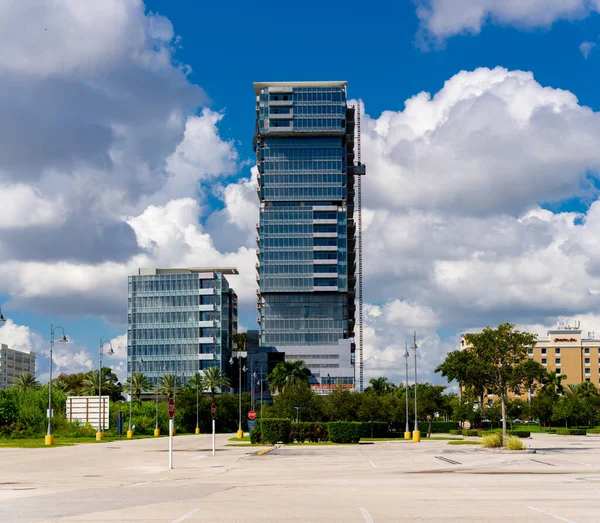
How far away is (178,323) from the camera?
19550 cm

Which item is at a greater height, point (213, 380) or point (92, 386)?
point (213, 380)

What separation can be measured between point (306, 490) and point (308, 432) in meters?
44.2

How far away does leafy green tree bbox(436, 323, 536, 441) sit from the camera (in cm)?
5944

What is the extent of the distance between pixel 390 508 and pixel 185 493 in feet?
23.6

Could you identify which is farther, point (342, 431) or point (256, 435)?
point (342, 431)

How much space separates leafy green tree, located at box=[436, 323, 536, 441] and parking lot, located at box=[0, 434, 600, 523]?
16.4m

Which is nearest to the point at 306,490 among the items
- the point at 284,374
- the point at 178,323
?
the point at 284,374

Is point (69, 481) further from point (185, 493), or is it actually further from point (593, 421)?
point (593, 421)

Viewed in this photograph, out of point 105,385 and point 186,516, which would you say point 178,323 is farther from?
point 186,516

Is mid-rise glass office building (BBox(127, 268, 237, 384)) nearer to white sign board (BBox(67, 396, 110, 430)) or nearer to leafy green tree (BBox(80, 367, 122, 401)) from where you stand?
leafy green tree (BBox(80, 367, 122, 401))

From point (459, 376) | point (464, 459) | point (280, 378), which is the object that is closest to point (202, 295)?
point (280, 378)

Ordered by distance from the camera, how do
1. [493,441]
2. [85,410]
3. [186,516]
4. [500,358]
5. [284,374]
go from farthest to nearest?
[284,374], [85,410], [500,358], [493,441], [186,516]

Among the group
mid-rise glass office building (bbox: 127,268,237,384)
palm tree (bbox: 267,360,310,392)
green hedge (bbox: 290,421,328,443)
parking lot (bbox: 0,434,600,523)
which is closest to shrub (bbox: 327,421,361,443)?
green hedge (bbox: 290,421,328,443)

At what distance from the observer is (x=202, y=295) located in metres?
195
